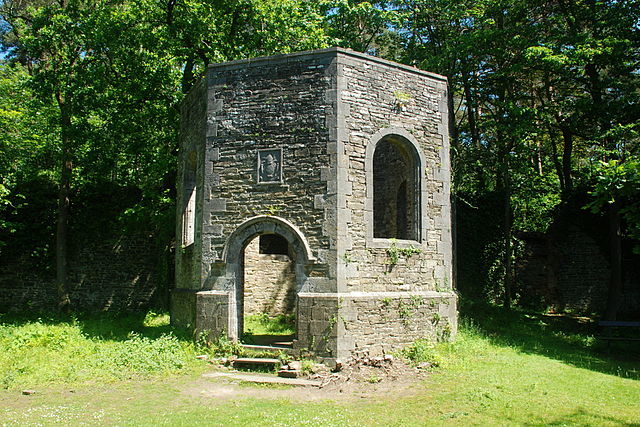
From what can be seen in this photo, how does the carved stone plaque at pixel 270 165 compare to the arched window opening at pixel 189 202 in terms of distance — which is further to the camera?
the arched window opening at pixel 189 202

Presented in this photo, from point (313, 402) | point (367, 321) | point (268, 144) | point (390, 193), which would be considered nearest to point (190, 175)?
point (268, 144)

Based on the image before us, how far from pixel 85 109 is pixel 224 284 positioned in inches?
313

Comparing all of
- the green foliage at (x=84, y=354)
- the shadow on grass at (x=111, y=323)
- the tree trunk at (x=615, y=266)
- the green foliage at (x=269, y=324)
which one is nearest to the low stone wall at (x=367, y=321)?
the green foliage at (x=84, y=354)

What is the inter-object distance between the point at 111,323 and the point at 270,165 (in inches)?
289

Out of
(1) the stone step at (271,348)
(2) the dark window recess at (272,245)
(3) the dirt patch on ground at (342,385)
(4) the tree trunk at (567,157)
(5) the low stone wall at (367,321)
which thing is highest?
(4) the tree trunk at (567,157)

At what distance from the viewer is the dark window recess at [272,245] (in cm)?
1725

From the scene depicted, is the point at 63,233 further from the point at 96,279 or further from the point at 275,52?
the point at 275,52

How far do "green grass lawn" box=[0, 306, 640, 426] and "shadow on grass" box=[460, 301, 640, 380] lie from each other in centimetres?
7

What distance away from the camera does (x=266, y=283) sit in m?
16.2

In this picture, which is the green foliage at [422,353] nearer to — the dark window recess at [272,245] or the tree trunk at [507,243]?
the dark window recess at [272,245]

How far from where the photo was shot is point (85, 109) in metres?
14.9

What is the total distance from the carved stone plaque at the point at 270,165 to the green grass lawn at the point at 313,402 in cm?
393

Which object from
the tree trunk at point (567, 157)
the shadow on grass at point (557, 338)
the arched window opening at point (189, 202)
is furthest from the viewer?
the tree trunk at point (567, 157)

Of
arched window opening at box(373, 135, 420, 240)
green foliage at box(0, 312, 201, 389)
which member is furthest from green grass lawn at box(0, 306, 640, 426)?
arched window opening at box(373, 135, 420, 240)
